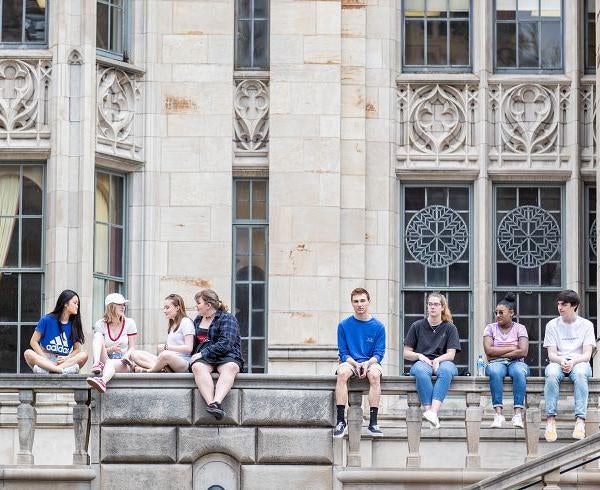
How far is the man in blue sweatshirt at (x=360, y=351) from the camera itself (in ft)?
85.1

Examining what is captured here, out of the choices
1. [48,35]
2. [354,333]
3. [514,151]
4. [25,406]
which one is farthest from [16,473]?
[514,151]

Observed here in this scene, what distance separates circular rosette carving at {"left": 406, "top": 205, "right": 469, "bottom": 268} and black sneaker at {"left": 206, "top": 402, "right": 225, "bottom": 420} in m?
5.45

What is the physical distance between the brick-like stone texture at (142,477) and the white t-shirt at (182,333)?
53.9 inches

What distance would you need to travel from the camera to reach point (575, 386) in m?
25.7

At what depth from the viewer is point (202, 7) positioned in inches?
1203

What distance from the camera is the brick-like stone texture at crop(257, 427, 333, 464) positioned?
26484 millimetres

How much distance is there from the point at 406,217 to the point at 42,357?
21.4ft

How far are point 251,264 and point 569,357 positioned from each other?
19.7 ft

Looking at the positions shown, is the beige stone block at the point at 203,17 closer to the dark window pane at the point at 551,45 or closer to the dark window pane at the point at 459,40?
the dark window pane at the point at 459,40

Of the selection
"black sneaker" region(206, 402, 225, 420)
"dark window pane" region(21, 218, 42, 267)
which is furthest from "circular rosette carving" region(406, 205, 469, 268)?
"black sneaker" region(206, 402, 225, 420)

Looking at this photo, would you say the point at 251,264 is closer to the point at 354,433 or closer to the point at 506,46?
the point at 506,46

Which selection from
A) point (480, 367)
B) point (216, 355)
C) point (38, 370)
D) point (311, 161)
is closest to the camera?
point (216, 355)

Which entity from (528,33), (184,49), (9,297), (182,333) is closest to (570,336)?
(182,333)

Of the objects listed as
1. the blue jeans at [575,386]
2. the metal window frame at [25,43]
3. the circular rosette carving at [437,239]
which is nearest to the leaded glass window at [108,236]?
the metal window frame at [25,43]
